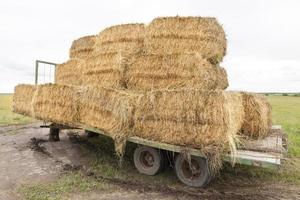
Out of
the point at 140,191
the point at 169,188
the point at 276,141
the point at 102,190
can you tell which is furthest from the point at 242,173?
the point at 102,190

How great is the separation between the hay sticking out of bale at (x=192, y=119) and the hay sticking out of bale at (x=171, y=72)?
786 mm

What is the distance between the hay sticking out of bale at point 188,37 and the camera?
891 cm

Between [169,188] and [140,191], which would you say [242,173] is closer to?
[169,188]

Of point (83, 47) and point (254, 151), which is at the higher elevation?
point (83, 47)

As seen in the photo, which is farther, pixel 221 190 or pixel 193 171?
pixel 193 171

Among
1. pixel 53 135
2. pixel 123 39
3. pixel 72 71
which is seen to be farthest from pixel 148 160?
pixel 53 135

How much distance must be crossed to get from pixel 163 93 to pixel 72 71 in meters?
4.72

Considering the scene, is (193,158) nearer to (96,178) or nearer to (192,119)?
(192,119)

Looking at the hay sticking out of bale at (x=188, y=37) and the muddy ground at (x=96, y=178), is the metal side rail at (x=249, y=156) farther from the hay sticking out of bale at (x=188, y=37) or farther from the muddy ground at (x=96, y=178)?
the hay sticking out of bale at (x=188, y=37)

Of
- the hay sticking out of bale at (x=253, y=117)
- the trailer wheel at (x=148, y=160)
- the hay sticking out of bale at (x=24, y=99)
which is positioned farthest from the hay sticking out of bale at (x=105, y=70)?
the hay sticking out of bale at (x=253, y=117)

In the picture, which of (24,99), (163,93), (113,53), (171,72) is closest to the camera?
(163,93)

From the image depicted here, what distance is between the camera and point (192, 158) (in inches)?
305

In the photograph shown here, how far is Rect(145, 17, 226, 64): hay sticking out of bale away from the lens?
8.91 meters

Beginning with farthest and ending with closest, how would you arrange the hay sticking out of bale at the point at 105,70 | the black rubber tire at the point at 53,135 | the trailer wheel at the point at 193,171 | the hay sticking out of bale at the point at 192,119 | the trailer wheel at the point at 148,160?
1. the black rubber tire at the point at 53,135
2. the hay sticking out of bale at the point at 105,70
3. the trailer wheel at the point at 148,160
4. the trailer wheel at the point at 193,171
5. the hay sticking out of bale at the point at 192,119
